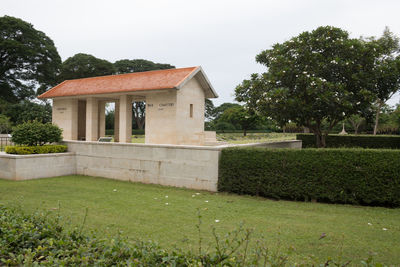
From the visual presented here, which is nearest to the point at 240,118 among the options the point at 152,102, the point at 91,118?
the point at 91,118

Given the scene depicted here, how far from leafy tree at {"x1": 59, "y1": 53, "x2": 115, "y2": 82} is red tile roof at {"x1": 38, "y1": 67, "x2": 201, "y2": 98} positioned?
1036 inches

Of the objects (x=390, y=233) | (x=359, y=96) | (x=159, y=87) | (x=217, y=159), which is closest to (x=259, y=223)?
(x=390, y=233)

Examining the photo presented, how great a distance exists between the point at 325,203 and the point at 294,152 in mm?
1725

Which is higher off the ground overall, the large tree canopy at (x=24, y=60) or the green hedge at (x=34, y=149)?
the large tree canopy at (x=24, y=60)

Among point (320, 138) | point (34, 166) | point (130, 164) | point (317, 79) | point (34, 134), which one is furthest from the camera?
point (320, 138)

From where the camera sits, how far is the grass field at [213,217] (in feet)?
17.2

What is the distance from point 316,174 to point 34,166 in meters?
11.0

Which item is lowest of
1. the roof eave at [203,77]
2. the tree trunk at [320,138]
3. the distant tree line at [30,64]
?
the tree trunk at [320,138]

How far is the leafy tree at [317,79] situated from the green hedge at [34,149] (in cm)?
959

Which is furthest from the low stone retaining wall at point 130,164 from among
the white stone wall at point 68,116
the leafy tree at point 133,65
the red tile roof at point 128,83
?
the leafy tree at point 133,65

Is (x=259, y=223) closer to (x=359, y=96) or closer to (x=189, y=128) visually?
(x=359, y=96)

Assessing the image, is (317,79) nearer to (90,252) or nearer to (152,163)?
(152,163)

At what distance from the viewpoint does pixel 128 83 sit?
60.6ft

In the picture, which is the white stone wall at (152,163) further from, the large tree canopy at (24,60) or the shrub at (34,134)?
the large tree canopy at (24,60)
